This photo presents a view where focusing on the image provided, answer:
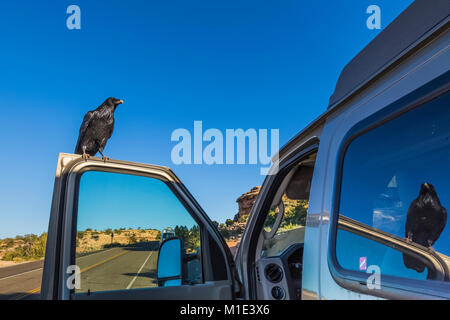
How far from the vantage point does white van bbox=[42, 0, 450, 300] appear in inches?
41.1

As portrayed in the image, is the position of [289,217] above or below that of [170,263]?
above

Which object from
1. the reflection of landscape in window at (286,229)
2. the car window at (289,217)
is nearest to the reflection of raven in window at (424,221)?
the car window at (289,217)

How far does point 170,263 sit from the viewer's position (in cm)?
220

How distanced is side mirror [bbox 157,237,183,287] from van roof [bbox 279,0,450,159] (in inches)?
49.8

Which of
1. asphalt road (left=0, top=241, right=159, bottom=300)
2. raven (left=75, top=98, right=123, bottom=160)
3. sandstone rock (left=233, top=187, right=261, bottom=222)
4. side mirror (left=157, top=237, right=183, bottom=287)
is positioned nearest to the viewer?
asphalt road (left=0, top=241, right=159, bottom=300)

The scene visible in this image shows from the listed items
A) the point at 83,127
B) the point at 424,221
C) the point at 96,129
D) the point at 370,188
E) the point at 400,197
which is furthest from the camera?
the point at 83,127

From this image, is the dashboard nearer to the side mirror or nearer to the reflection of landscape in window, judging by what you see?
the reflection of landscape in window

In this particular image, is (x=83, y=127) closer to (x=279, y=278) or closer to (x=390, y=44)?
(x=279, y=278)

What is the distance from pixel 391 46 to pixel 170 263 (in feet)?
5.95

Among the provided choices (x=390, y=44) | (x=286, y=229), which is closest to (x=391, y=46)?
(x=390, y=44)

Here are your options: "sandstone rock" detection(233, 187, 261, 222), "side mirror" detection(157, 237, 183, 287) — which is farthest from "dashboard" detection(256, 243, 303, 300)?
"sandstone rock" detection(233, 187, 261, 222)

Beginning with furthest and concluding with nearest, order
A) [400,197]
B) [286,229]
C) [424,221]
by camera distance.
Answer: [286,229] < [400,197] < [424,221]
